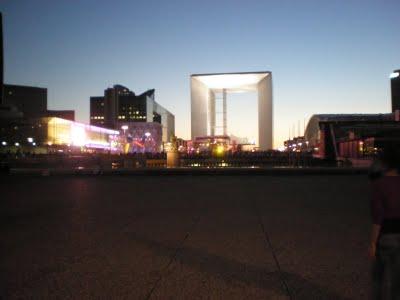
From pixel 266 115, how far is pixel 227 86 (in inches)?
436

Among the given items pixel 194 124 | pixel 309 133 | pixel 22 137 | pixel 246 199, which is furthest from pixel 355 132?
pixel 309 133

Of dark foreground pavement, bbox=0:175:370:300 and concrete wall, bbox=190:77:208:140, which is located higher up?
concrete wall, bbox=190:77:208:140

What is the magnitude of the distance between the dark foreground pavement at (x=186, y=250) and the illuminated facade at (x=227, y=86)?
5784cm

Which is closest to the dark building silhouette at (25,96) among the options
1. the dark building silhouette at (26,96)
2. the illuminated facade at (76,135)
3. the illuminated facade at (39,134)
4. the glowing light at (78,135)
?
the dark building silhouette at (26,96)

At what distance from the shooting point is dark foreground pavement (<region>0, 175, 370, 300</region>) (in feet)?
15.8

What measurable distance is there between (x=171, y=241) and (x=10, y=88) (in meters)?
178

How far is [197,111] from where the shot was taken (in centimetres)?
7069

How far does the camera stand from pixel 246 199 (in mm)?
13156

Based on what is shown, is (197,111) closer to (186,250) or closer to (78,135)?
(78,135)

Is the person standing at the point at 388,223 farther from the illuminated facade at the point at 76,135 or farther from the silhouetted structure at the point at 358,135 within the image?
the illuminated facade at the point at 76,135

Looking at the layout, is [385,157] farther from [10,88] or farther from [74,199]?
[10,88]

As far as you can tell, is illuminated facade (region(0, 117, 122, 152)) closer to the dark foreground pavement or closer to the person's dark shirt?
the dark foreground pavement

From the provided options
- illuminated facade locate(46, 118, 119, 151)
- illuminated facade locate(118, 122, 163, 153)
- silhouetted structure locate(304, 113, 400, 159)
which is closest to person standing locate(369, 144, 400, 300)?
silhouetted structure locate(304, 113, 400, 159)

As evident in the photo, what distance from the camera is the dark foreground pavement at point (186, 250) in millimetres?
4812
